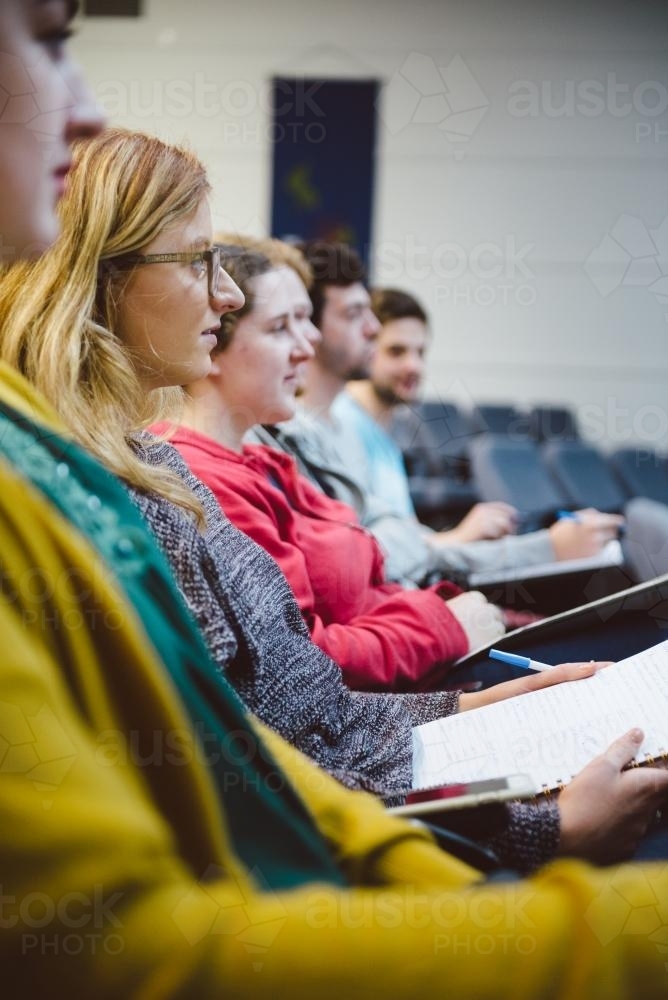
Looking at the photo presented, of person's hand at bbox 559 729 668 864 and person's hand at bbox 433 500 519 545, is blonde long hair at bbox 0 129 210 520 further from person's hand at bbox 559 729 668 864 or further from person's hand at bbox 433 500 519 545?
person's hand at bbox 433 500 519 545

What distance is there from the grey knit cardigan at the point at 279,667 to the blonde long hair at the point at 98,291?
53 mm

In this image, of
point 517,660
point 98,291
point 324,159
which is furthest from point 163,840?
point 324,159

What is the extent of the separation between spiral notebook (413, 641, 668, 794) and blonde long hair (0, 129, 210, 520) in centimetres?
35

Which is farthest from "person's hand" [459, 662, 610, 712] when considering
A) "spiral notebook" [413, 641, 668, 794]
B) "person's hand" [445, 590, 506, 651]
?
"person's hand" [445, 590, 506, 651]

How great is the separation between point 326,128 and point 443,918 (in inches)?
235

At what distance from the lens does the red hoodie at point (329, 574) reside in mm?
1153

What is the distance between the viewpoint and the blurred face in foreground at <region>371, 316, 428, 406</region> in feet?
9.23

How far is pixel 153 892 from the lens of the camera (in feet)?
1.27

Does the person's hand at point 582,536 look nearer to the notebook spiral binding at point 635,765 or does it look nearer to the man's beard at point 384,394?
the man's beard at point 384,394

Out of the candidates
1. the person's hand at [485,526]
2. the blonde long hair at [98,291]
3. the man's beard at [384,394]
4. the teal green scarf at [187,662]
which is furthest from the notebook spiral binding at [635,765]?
the man's beard at [384,394]

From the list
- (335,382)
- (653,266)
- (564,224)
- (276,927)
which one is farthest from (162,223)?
(653,266)

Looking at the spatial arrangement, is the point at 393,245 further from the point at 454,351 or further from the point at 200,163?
the point at 200,163

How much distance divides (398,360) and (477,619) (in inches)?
66.1

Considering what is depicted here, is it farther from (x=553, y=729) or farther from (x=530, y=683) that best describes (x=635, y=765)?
(x=530, y=683)
